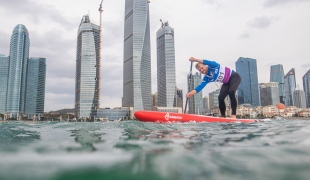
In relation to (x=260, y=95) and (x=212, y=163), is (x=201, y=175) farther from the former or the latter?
(x=260, y=95)

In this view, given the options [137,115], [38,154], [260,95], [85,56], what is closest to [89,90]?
[85,56]

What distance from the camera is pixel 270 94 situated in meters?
186

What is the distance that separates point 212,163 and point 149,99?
493ft

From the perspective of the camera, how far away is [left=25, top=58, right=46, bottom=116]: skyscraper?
14738cm

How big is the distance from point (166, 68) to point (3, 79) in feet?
389

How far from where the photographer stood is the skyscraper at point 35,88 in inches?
5802

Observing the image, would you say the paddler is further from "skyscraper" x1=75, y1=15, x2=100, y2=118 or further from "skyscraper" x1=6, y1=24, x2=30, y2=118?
"skyscraper" x1=6, y1=24, x2=30, y2=118

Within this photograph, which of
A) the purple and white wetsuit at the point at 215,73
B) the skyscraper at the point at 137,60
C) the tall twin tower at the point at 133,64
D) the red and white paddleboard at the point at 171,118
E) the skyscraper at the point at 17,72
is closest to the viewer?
the purple and white wetsuit at the point at 215,73

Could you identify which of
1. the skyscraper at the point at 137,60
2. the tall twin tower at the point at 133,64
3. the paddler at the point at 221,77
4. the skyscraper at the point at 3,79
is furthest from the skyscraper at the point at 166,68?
the paddler at the point at 221,77

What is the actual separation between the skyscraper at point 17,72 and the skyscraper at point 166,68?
10196 centimetres

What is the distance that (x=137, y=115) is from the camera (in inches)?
466

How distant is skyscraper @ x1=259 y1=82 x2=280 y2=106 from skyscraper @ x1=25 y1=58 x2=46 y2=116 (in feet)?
608

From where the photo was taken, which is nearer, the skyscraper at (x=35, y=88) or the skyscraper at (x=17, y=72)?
the skyscraper at (x=17, y=72)

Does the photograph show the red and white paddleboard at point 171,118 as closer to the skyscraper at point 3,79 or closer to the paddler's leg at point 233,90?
the paddler's leg at point 233,90
